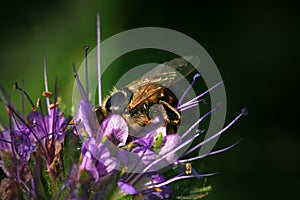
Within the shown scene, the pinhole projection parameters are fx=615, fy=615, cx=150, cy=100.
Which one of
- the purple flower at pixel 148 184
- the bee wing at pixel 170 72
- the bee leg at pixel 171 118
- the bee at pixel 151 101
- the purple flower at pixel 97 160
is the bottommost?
the purple flower at pixel 148 184

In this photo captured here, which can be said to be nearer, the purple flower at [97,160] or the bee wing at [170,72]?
the purple flower at [97,160]

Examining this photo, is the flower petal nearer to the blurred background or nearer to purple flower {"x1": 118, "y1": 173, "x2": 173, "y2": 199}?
purple flower {"x1": 118, "y1": 173, "x2": 173, "y2": 199}

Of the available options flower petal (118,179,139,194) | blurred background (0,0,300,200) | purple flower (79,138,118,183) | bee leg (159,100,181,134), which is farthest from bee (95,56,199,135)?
blurred background (0,0,300,200)

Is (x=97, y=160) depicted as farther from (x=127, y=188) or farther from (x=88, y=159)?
(x=127, y=188)

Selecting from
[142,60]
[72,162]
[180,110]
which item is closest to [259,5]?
[142,60]

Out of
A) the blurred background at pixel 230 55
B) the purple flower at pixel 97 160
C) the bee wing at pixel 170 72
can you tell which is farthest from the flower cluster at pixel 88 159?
the blurred background at pixel 230 55

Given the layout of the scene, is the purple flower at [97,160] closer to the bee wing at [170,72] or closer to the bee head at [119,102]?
the bee head at [119,102]

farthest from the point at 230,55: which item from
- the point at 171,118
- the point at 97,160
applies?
the point at 97,160
